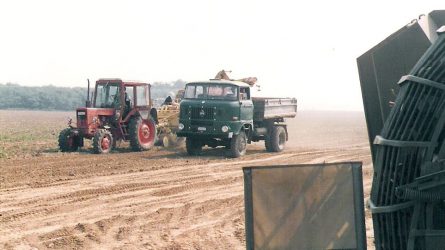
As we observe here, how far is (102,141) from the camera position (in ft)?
54.0

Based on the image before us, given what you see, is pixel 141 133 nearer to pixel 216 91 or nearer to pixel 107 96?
pixel 107 96

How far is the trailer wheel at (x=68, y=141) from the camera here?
55.6 feet

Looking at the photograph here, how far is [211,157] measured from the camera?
15992 mm

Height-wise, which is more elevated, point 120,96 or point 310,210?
point 120,96

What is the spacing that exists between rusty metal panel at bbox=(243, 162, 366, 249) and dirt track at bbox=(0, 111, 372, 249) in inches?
142

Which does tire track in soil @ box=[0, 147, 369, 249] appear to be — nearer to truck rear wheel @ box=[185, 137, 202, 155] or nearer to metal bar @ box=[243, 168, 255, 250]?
truck rear wheel @ box=[185, 137, 202, 155]

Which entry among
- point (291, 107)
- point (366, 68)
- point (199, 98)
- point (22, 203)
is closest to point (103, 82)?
point (199, 98)

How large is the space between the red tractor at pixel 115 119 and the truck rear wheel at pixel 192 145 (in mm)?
1977

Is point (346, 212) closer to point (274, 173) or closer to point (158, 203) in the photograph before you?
point (274, 173)

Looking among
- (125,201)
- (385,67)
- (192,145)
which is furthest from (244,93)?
(385,67)

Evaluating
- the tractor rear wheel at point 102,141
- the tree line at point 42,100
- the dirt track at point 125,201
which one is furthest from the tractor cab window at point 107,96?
the tree line at point 42,100

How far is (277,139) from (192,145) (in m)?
3.12

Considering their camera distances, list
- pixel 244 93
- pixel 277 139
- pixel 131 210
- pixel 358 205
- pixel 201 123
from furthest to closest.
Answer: pixel 277 139 < pixel 244 93 < pixel 201 123 < pixel 131 210 < pixel 358 205

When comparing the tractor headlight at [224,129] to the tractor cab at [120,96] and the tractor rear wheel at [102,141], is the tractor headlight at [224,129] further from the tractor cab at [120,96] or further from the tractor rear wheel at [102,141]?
the tractor rear wheel at [102,141]
